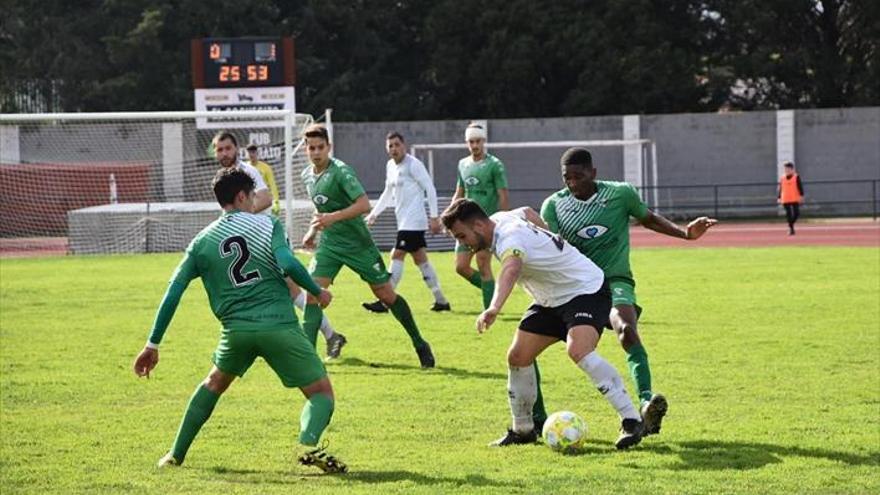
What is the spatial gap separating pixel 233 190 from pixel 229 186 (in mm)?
31

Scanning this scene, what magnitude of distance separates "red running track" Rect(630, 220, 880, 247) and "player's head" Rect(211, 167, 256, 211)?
65.9 feet

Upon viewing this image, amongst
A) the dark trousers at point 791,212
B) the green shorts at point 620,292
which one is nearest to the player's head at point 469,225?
the green shorts at point 620,292

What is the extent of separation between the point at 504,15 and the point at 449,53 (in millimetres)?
2414

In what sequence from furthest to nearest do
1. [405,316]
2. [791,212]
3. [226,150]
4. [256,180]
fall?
[791,212] → [256,180] → [405,316] → [226,150]

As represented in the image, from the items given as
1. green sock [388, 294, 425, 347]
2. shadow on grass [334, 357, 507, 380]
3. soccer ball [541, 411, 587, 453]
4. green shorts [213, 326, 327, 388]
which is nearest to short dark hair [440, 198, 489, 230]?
green shorts [213, 326, 327, 388]

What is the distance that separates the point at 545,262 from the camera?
8.45m

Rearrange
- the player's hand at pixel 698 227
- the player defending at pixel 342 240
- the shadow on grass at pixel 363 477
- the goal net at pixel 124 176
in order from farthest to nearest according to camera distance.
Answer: the goal net at pixel 124 176
the player defending at pixel 342 240
the player's hand at pixel 698 227
the shadow on grass at pixel 363 477

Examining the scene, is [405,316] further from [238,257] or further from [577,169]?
[238,257]

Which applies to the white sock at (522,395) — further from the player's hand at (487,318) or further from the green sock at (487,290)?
the green sock at (487,290)

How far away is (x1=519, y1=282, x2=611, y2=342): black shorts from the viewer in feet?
28.2

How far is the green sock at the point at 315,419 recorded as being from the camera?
25.8ft

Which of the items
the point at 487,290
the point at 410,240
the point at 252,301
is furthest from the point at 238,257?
the point at 410,240

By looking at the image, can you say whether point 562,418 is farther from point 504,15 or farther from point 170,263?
point 504,15

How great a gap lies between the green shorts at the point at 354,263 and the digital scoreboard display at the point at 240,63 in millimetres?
20062
